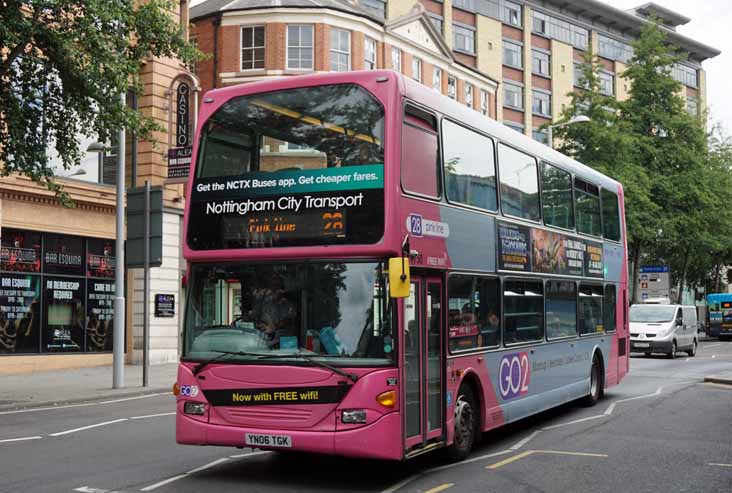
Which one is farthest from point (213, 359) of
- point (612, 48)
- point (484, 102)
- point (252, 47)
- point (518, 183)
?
point (612, 48)

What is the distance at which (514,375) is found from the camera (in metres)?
12.0

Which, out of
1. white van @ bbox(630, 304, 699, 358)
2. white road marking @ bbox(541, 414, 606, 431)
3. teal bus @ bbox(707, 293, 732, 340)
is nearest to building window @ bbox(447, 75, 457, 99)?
white van @ bbox(630, 304, 699, 358)

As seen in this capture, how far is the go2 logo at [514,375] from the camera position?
38.0 ft

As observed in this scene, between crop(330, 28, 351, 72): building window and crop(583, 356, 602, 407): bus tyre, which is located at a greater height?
crop(330, 28, 351, 72): building window

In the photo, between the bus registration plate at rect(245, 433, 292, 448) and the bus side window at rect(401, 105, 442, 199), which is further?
the bus side window at rect(401, 105, 442, 199)

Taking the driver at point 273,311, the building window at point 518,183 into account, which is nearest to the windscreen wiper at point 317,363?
the driver at point 273,311

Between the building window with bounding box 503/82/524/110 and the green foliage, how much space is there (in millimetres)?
12330

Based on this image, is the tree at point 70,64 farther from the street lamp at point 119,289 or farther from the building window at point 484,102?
Result: the building window at point 484,102

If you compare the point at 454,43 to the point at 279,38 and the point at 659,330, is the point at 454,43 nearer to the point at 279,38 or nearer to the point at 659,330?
the point at 279,38

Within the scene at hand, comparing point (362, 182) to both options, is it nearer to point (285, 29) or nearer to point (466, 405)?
point (466, 405)

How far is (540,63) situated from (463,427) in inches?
2207

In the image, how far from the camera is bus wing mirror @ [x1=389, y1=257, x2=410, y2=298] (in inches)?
324

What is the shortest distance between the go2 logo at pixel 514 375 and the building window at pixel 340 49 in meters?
29.0

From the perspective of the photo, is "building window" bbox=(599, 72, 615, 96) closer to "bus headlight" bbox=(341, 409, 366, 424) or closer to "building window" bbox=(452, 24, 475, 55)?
"building window" bbox=(452, 24, 475, 55)
